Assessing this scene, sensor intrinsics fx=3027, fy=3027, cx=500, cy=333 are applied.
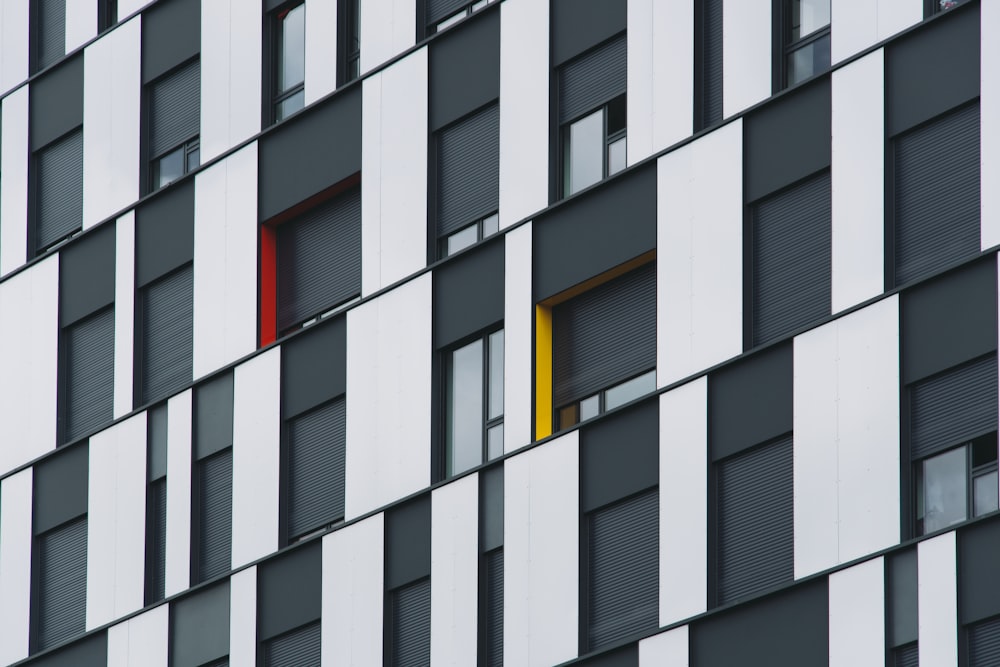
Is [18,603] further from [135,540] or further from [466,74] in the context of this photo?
[466,74]

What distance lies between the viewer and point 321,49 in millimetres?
38969

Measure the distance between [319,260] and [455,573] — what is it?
552cm

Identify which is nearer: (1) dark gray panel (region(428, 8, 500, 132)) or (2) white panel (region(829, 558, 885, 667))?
(2) white panel (region(829, 558, 885, 667))

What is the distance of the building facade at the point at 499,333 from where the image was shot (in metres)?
31.0

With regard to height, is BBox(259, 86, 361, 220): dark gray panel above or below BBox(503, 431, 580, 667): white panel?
above

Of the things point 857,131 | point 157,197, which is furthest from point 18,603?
point 857,131

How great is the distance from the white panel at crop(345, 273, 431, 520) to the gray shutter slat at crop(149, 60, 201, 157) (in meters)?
5.25

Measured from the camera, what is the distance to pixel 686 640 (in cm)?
3209

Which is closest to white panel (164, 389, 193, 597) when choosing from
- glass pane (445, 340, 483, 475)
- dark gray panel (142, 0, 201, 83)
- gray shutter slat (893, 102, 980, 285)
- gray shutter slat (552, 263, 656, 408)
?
glass pane (445, 340, 483, 475)

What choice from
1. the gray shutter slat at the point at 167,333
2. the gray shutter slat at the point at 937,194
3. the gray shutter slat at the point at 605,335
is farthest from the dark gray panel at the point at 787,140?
the gray shutter slat at the point at 167,333

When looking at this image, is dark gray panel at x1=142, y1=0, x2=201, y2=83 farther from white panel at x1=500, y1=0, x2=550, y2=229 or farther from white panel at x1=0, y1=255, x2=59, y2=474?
white panel at x1=500, y1=0, x2=550, y2=229

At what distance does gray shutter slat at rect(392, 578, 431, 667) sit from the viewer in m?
35.3

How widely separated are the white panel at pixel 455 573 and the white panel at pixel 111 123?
8.42m

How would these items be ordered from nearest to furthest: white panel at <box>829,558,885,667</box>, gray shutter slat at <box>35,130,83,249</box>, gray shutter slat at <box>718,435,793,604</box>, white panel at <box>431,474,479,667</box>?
1. white panel at <box>829,558,885,667</box>
2. gray shutter slat at <box>718,435,793,604</box>
3. white panel at <box>431,474,479,667</box>
4. gray shutter slat at <box>35,130,83,249</box>
